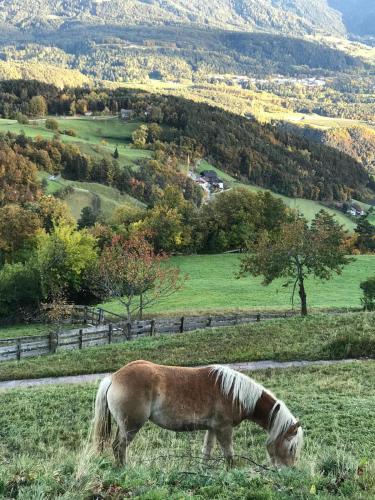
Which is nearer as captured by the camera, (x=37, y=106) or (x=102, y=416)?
(x=102, y=416)

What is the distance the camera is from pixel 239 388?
855cm

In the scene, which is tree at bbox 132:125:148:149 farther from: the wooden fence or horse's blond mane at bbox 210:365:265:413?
horse's blond mane at bbox 210:365:265:413

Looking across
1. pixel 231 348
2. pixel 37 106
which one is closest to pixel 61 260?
pixel 231 348

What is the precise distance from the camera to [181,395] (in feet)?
28.0

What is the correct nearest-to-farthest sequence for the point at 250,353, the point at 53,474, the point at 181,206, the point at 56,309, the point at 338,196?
the point at 53,474 → the point at 250,353 → the point at 56,309 → the point at 181,206 → the point at 338,196

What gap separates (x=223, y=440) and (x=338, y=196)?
153m

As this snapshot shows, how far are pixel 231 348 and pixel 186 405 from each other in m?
13.8

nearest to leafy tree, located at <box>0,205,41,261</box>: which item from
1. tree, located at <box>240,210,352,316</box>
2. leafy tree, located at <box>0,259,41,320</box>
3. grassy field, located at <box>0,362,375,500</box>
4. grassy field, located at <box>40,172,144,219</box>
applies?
leafy tree, located at <box>0,259,41,320</box>

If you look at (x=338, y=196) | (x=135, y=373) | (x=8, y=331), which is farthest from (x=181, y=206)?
(x=338, y=196)

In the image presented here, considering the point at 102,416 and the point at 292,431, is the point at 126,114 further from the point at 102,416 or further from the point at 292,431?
the point at 292,431

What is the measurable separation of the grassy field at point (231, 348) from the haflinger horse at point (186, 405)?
38.4 ft

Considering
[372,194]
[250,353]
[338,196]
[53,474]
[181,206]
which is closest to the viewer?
[53,474]

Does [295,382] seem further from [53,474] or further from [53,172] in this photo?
[53,172]

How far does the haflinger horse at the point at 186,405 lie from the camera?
27.6 ft
